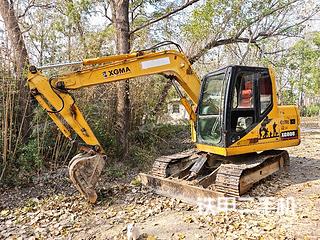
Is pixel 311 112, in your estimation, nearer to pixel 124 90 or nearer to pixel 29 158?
pixel 124 90

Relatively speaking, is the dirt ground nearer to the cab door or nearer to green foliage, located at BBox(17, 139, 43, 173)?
green foliage, located at BBox(17, 139, 43, 173)

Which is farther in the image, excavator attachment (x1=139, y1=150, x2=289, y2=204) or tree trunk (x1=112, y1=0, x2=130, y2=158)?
tree trunk (x1=112, y1=0, x2=130, y2=158)

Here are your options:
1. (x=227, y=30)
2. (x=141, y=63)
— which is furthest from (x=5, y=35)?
(x=227, y=30)

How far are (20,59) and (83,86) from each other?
214cm

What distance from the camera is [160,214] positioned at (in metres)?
4.11

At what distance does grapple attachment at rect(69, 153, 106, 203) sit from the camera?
421 centimetres

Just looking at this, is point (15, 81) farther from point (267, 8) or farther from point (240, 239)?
point (267, 8)

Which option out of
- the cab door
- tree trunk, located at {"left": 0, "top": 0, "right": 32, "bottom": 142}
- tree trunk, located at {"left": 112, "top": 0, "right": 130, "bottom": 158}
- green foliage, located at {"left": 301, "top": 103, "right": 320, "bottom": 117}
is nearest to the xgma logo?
the cab door

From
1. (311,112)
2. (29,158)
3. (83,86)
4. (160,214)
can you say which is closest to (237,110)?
(160,214)

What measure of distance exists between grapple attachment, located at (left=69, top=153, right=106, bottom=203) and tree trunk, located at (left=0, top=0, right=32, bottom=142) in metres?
1.99

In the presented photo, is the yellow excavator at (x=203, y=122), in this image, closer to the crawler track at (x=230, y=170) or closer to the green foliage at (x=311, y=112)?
the crawler track at (x=230, y=170)

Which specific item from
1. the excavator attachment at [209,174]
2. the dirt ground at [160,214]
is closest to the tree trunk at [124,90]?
the dirt ground at [160,214]

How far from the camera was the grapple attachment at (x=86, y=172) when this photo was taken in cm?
421

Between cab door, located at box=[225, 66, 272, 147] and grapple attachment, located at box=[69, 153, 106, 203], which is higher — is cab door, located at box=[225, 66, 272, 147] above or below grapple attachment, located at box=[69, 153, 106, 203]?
above
